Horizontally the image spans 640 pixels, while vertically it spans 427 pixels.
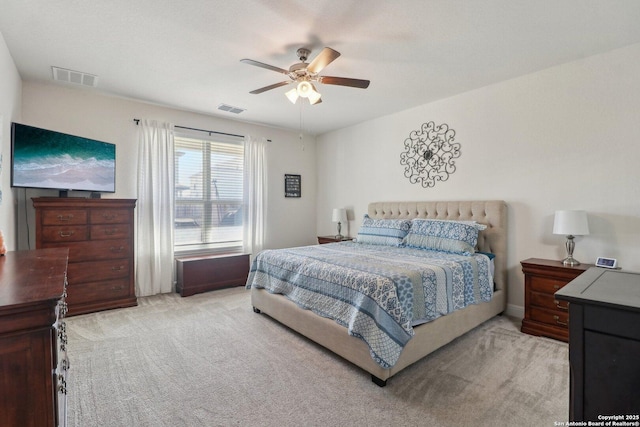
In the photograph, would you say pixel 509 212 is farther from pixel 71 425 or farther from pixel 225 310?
pixel 71 425

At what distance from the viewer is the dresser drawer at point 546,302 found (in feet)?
9.17

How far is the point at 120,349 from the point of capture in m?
2.64

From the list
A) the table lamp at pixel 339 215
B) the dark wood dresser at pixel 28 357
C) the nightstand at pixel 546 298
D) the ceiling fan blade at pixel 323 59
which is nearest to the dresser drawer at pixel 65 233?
the dark wood dresser at pixel 28 357

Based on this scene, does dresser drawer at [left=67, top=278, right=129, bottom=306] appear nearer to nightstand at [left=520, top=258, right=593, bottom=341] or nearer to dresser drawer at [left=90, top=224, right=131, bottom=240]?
dresser drawer at [left=90, top=224, right=131, bottom=240]

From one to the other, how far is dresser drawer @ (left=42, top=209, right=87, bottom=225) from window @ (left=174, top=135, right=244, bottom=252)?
4.07ft

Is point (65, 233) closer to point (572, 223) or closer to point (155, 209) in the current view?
point (155, 209)

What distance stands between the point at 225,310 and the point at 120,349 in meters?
1.18

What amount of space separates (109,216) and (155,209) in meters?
0.69

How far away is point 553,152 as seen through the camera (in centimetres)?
315

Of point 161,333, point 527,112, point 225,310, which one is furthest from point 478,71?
point 161,333

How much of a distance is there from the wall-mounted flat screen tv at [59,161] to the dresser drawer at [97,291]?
3.73 ft

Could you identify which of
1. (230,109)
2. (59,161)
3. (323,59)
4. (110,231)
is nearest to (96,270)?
(110,231)

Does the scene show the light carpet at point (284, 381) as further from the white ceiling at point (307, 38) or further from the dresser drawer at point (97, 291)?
the white ceiling at point (307, 38)

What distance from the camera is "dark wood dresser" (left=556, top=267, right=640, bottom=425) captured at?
93cm
